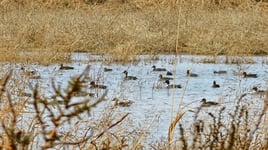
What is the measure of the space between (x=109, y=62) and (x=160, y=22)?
522 cm

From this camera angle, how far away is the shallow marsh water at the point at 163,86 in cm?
608

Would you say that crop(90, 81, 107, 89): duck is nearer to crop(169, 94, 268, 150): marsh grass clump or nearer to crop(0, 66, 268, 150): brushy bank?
crop(0, 66, 268, 150): brushy bank

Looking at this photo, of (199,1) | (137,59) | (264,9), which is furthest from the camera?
(199,1)

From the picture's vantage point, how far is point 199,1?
72.5ft

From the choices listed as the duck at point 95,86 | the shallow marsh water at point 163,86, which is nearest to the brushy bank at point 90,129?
the shallow marsh water at point 163,86

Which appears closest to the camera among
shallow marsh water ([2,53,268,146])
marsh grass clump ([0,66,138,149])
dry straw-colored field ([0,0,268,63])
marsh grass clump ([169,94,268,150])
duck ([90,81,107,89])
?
marsh grass clump ([0,66,138,149])

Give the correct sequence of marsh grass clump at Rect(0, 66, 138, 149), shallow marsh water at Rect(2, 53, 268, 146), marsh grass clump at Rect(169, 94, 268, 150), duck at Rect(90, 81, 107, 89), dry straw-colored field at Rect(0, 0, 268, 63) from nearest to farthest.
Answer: marsh grass clump at Rect(0, 66, 138, 149), marsh grass clump at Rect(169, 94, 268, 150), shallow marsh water at Rect(2, 53, 268, 146), duck at Rect(90, 81, 107, 89), dry straw-colored field at Rect(0, 0, 268, 63)

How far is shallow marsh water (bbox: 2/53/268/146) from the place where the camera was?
6082 millimetres

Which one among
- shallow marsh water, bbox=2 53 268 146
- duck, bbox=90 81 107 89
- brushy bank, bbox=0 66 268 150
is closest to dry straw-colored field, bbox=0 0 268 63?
shallow marsh water, bbox=2 53 268 146

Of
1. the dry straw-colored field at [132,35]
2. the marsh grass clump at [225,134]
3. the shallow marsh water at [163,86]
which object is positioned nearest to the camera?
the marsh grass clump at [225,134]

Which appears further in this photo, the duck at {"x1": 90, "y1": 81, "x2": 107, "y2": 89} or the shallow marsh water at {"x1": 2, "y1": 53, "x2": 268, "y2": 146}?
the duck at {"x1": 90, "y1": 81, "x2": 107, "y2": 89}

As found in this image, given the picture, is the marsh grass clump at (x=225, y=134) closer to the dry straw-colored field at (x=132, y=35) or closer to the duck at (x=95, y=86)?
the duck at (x=95, y=86)

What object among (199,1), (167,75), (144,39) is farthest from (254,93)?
(199,1)

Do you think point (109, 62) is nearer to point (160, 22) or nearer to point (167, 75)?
point (167, 75)
